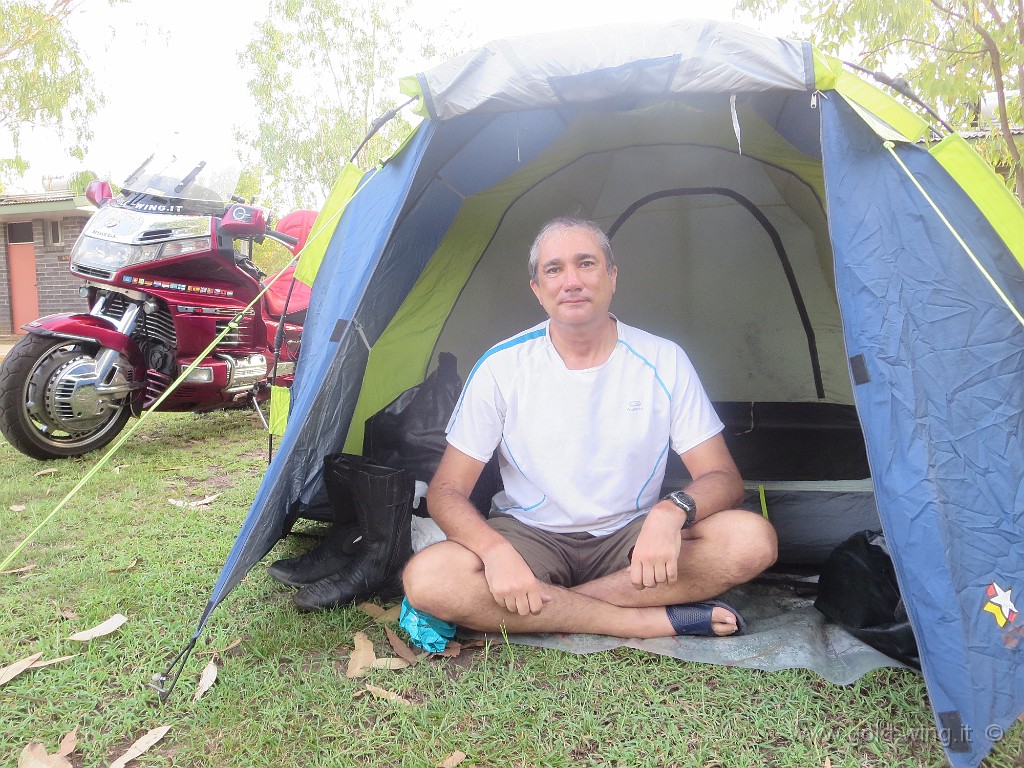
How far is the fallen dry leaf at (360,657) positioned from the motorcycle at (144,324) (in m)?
1.87

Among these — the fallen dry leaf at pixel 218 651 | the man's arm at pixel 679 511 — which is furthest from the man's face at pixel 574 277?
the fallen dry leaf at pixel 218 651

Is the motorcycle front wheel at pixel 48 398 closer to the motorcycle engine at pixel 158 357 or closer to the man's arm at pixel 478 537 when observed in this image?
the motorcycle engine at pixel 158 357

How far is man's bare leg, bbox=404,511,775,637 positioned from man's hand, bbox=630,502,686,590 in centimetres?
12

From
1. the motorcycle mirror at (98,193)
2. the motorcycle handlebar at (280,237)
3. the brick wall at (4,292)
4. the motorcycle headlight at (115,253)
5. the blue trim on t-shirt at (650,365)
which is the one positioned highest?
the motorcycle mirror at (98,193)

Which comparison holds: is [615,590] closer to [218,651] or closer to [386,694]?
[386,694]

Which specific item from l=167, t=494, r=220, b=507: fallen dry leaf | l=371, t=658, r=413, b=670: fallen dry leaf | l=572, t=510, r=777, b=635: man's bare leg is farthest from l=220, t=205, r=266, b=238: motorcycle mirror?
l=572, t=510, r=777, b=635: man's bare leg

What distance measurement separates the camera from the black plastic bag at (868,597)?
5.47 feet

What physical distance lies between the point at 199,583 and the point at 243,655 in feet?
1.70

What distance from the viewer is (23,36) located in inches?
269

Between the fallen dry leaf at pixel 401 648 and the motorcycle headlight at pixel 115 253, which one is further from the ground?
the motorcycle headlight at pixel 115 253

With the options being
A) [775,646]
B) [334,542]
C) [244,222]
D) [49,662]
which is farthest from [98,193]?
[775,646]

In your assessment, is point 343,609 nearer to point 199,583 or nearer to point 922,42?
point 199,583

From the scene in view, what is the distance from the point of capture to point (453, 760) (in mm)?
1400

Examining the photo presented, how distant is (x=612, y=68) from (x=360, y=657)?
1.52 meters
